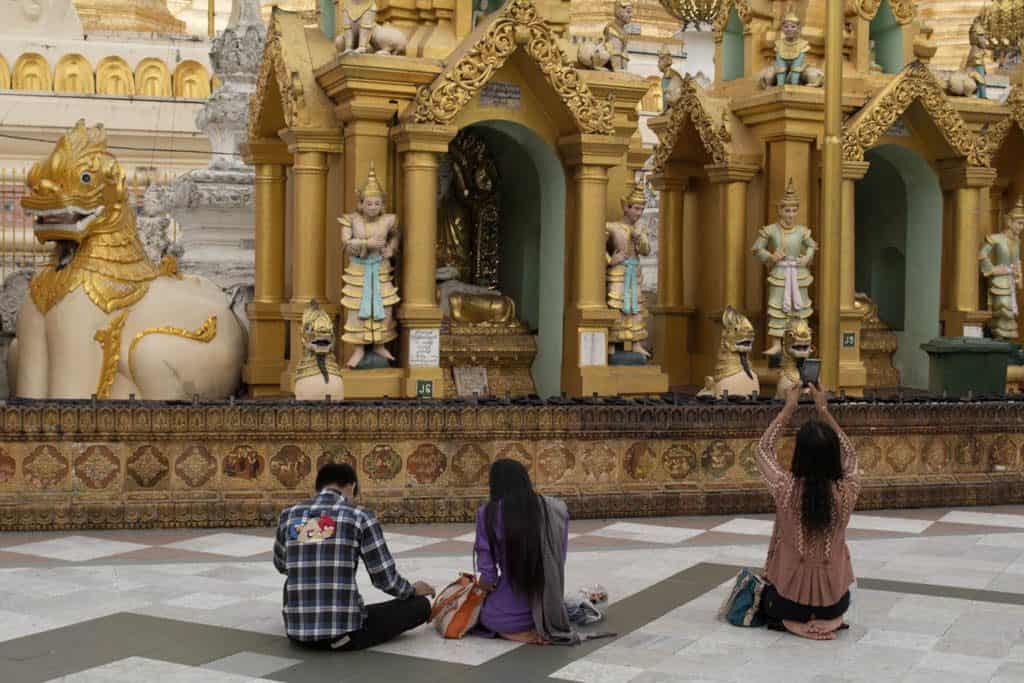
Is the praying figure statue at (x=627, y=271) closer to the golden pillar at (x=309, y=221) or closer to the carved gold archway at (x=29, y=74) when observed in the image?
the golden pillar at (x=309, y=221)

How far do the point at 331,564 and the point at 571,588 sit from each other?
188cm

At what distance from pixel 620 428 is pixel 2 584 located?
4202 millimetres

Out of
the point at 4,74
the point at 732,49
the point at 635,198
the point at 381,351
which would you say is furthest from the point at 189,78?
the point at 381,351

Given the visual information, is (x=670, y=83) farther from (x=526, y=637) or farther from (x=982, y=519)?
(x=526, y=637)

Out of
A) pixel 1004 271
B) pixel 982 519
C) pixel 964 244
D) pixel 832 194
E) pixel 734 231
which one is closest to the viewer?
pixel 982 519

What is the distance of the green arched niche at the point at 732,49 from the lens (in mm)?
15852

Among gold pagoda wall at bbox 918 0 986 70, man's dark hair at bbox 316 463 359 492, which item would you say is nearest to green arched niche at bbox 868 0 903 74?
man's dark hair at bbox 316 463 359 492

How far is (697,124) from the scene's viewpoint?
49.2 ft

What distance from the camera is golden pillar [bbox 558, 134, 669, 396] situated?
40.7 feet

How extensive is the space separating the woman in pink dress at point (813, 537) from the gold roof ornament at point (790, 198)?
24.0 feet

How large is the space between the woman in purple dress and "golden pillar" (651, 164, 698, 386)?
30.2 feet

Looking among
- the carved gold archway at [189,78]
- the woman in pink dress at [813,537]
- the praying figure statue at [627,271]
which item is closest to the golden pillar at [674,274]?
the praying figure statue at [627,271]

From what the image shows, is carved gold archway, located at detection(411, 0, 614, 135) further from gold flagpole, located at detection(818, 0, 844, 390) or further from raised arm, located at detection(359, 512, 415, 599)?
raised arm, located at detection(359, 512, 415, 599)

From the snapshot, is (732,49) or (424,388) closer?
(424,388)
